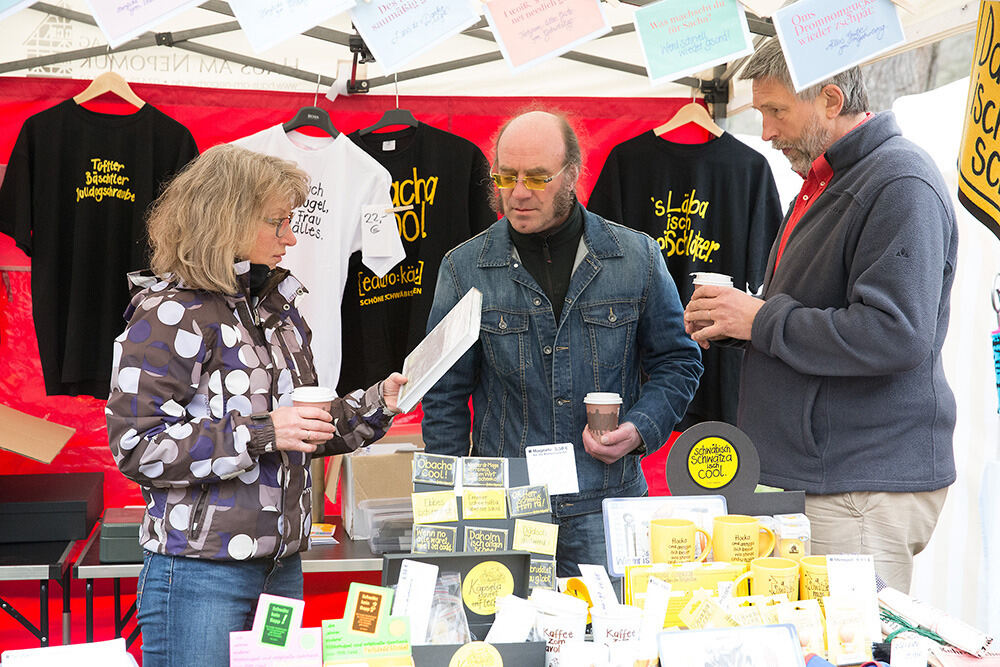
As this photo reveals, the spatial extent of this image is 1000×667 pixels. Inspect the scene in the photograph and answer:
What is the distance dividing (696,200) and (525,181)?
175cm

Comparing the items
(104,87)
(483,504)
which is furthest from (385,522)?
(104,87)

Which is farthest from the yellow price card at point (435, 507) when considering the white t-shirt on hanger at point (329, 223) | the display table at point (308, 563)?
the white t-shirt on hanger at point (329, 223)

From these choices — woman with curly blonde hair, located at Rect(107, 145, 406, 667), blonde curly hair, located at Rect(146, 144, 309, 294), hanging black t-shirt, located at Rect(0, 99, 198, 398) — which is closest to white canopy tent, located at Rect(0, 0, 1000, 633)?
hanging black t-shirt, located at Rect(0, 99, 198, 398)

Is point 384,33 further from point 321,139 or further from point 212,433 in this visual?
point 321,139

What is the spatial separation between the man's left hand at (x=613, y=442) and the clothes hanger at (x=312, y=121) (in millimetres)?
1944

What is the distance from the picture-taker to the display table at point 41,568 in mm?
3110

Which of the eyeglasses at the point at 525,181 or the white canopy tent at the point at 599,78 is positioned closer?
the eyeglasses at the point at 525,181

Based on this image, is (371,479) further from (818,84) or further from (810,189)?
(818,84)

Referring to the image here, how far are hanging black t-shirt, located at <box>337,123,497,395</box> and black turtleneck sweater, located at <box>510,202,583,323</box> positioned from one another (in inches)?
53.5

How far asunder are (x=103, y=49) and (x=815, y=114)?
271 centimetres

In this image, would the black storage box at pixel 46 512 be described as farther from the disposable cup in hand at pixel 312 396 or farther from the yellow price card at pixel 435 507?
the yellow price card at pixel 435 507

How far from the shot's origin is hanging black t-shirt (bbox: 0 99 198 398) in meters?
3.61

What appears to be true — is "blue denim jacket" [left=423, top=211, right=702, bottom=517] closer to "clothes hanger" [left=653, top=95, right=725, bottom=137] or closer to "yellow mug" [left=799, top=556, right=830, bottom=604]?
"yellow mug" [left=799, top=556, right=830, bottom=604]

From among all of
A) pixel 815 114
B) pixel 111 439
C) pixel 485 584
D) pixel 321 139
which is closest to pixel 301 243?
pixel 321 139
